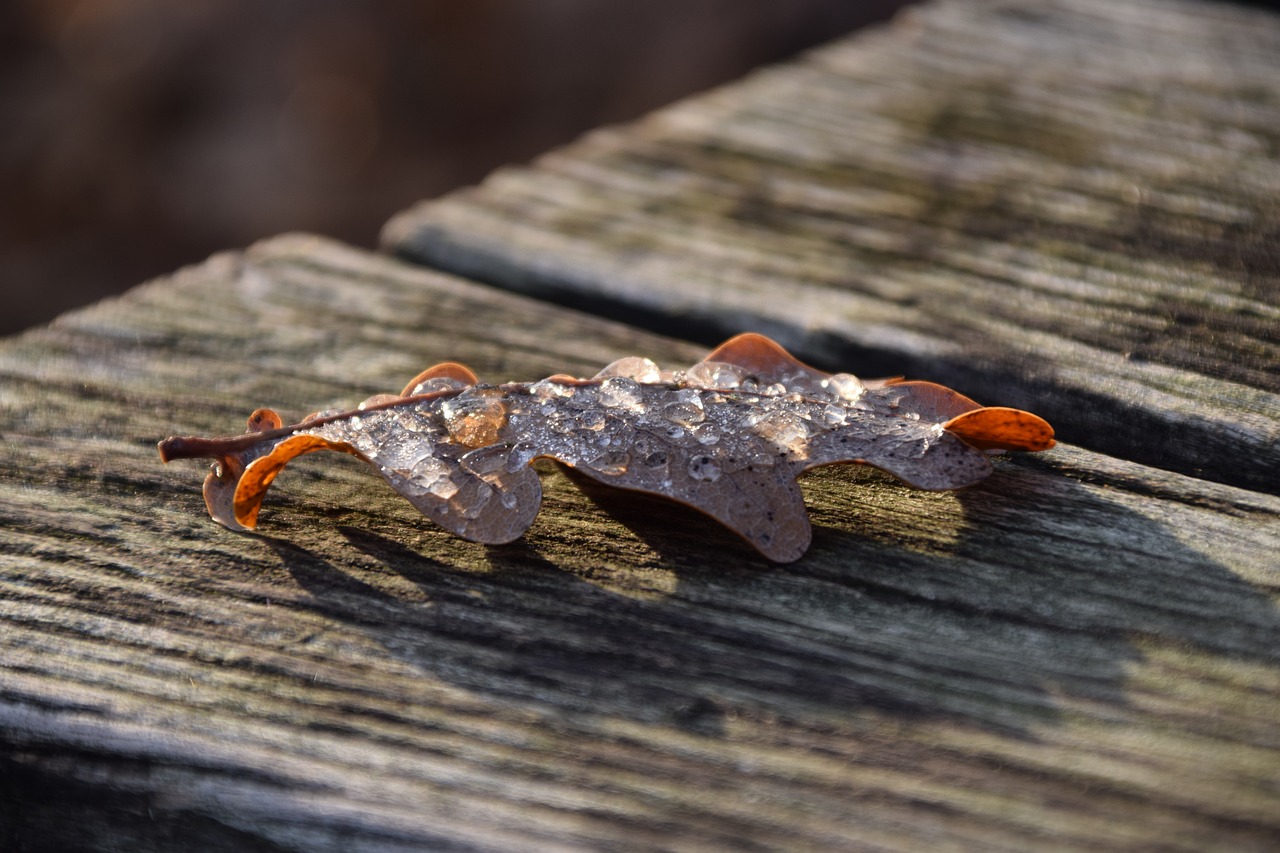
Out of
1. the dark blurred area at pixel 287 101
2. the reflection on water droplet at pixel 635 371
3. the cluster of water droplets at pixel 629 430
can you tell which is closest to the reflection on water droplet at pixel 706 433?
the cluster of water droplets at pixel 629 430

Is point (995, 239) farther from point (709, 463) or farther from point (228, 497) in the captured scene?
point (228, 497)

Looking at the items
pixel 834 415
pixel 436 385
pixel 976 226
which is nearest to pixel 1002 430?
pixel 834 415

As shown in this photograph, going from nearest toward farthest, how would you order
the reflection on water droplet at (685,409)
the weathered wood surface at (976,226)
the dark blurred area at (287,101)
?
the reflection on water droplet at (685,409)
the weathered wood surface at (976,226)
the dark blurred area at (287,101)

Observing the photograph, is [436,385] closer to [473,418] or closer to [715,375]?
[473,418]

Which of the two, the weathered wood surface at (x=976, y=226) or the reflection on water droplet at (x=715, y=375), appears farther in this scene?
the weathered wood surface at (x=976, y=226)

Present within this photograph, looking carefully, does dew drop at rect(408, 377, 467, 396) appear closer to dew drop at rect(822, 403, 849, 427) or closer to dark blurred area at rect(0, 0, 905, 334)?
dew drop at rect(822, 403, 849, 427)

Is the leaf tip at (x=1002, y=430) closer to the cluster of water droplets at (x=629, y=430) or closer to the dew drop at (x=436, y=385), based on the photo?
the cluster of water droplets at (x=629, y=430)

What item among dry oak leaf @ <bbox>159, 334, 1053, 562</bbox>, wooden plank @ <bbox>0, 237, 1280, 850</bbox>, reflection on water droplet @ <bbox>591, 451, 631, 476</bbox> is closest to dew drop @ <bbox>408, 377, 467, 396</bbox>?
dry oak leaf @ <bbox>159, 334, 1053, 562</bbox>
